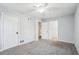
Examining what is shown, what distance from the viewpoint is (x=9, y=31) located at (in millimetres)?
3260

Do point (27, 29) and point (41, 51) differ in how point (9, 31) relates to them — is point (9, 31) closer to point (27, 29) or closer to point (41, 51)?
point (27, 29)

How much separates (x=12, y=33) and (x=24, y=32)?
1.00 metres

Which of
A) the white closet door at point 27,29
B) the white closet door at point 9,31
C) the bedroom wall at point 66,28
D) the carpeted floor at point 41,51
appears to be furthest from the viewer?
the bedroom wall at point 66,28

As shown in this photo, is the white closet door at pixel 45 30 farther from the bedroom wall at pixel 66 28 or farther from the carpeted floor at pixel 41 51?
the carpeted floor at pixel 41 51

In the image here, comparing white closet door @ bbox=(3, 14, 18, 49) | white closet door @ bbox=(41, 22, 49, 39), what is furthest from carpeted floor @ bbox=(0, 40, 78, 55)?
white closet door @ bbox=(41, 22, 49, 39)

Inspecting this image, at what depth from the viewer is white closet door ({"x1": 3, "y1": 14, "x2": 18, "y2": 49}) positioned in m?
3.04

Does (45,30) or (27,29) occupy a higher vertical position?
(27,29)

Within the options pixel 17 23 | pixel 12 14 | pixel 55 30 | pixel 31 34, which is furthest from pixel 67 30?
pixel 12 14

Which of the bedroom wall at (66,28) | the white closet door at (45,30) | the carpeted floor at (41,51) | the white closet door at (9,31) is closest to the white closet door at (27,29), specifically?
the white closet door at (9,31)

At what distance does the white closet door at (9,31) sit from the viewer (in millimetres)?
3043

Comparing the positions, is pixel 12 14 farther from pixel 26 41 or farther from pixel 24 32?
pixel 26 41

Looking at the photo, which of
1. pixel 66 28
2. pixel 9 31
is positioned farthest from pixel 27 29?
pixel 66 28

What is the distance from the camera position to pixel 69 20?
4496 millimetres

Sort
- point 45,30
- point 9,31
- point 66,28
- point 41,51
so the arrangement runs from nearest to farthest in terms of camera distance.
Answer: point 41,51, point 9,31, point 66,28, point 45,30
